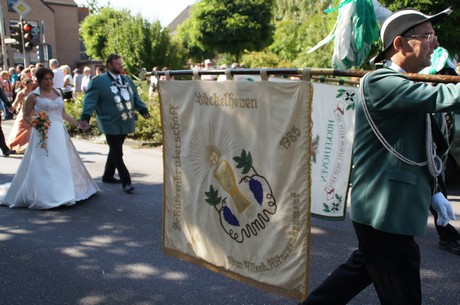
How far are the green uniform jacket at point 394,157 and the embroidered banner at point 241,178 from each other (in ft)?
1.04

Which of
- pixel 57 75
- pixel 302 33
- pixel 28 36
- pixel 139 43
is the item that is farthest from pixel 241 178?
pixel 139 43

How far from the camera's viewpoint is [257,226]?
2740 mm

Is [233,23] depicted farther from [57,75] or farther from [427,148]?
[427,148]

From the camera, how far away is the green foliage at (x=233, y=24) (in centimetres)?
2973

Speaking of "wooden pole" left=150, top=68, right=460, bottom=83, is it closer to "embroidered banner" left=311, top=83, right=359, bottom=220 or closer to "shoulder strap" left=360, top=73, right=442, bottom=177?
"shoulder strap" left=360, top=73, right=442, bottom=177

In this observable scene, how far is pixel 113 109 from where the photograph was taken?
279 inches

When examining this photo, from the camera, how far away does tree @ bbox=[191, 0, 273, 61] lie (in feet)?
97.5

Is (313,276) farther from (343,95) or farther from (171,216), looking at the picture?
(343,95)

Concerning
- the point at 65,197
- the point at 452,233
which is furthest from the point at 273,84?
the point at 65,197

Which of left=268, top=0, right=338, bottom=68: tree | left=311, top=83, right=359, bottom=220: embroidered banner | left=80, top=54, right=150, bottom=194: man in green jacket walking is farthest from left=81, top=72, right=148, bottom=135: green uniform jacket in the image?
left=268, top=0, right=338, bottom=68: tree

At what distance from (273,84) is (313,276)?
2.11 meters

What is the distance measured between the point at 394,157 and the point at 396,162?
26mm

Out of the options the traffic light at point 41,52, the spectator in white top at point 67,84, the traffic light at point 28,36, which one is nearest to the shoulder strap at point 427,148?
the spectator in white top at point 67,84

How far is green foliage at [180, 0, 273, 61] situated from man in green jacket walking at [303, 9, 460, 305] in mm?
27850
